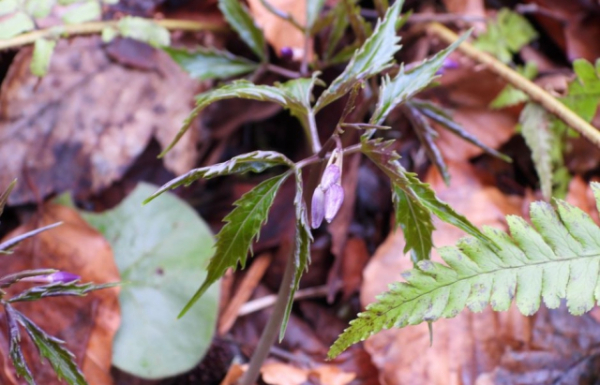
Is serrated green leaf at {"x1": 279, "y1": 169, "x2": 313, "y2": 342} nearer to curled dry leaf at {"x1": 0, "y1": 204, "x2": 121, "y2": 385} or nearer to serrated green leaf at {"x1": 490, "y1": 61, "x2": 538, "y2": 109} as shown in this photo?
curled dry leaf at {"x1": 0, "y1": 204, "x2": 121, "y2": 385}

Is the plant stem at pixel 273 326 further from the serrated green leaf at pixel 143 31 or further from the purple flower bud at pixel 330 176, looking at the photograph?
the serrated green leaf at pixel 143 31

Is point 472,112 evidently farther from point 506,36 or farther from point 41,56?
point 41,56

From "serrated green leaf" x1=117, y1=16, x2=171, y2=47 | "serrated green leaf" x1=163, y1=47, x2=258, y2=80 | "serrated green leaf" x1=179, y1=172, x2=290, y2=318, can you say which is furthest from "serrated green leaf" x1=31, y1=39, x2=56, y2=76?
"serrated green leaf" x1=179, y1=172, x2=290, y2=318

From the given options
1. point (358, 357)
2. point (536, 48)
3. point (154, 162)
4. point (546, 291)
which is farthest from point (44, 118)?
point (536, 48)

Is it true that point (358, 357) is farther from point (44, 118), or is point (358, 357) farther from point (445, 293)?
point (44, 118)

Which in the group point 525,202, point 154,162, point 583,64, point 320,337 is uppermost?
point 583,64

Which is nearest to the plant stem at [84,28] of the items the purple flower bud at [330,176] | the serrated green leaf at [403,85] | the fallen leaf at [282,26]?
the fallen leaf at [282,26]
